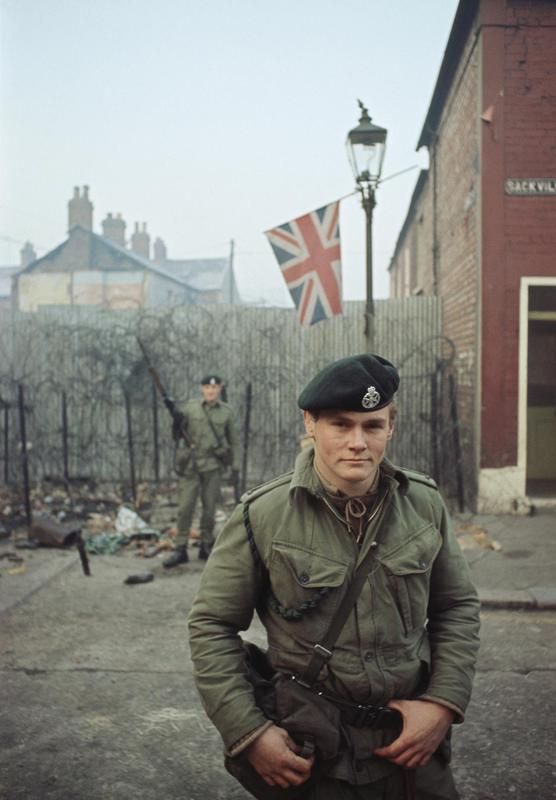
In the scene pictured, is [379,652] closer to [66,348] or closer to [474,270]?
[474,270]

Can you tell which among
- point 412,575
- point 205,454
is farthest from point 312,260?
point 412,575

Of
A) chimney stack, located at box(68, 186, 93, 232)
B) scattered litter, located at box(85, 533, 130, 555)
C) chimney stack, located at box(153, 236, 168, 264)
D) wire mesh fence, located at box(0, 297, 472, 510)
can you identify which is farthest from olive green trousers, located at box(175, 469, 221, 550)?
chimney stack, located at box(153, 236, 168, 264)

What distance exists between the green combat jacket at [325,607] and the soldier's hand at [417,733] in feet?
0.11

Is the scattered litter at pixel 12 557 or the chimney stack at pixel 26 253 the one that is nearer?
the scattered litter at pixel 12 557

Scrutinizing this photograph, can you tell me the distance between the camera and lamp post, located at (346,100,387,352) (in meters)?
7.44

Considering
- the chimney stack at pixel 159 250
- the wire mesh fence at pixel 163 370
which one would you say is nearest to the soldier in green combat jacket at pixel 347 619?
the wire mesh fence at pixel 163 370

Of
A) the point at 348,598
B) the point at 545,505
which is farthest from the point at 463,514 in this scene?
the point at 348,598

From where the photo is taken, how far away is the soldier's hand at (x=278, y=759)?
71.2 inches

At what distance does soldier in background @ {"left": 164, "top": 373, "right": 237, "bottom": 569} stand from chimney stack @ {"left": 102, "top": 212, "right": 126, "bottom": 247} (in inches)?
1457

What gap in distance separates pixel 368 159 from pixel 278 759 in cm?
679

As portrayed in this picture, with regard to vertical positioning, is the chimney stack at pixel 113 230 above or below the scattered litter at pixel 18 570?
above

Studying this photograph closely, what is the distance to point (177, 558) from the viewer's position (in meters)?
7.41

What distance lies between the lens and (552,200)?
353 inches

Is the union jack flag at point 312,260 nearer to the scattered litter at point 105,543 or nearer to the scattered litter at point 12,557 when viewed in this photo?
the scattered litter at point 105,543
